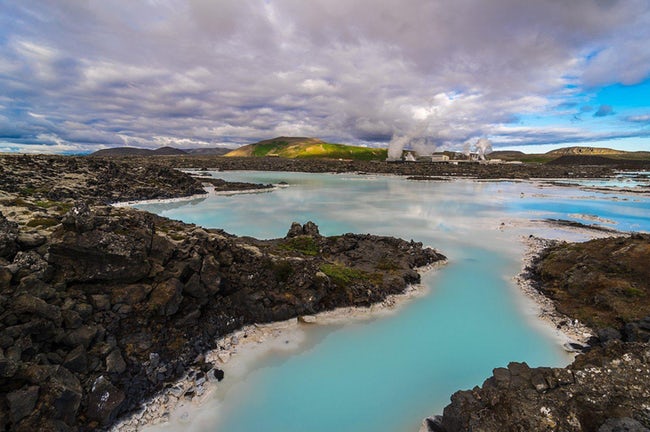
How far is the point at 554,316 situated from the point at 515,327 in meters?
2.16

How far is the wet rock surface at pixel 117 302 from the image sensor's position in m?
7.56

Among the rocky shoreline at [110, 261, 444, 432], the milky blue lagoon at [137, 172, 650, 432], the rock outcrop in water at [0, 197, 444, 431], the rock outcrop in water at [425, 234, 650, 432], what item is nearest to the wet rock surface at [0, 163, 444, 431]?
the rock outcrop in water at [0, 197, 444, 431]

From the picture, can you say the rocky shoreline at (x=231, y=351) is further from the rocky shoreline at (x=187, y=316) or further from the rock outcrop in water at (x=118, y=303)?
the rock outcrop in water at (x=118, y=303)

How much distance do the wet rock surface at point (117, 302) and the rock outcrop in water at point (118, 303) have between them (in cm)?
3

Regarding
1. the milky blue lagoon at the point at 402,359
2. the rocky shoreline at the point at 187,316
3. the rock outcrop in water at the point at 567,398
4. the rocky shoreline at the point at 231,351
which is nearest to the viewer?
the rock outcrop in water at the point at 567,398

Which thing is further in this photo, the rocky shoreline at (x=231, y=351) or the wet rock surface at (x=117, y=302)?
the rocky shoreline at (x=231, y=351)

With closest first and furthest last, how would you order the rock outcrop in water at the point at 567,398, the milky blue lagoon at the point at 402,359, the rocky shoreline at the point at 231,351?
the rock outcrop in water at the point at 567,398, the rocky shoreline at the point at 231,351, the milky blue lagoon at the point at 402,359

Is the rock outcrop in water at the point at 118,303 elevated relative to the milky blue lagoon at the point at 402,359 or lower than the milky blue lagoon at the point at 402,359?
elevated

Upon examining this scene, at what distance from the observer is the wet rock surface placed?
7.56m

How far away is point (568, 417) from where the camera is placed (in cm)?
622

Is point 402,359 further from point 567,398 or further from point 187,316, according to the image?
point 187,316

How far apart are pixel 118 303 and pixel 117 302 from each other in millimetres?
47

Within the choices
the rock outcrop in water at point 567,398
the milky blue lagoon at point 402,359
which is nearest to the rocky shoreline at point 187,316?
the rock outcrop in water at point 567,398

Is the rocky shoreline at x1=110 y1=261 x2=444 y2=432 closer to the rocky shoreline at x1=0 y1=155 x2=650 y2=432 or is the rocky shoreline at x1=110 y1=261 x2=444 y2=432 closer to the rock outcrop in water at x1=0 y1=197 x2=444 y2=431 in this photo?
the rocky shoreline at x1=0 y1=155 x2=650 y2=432
